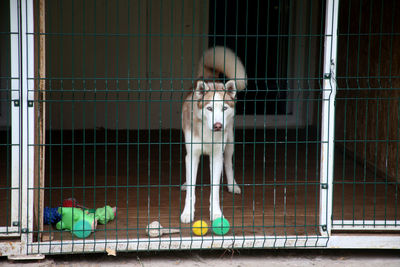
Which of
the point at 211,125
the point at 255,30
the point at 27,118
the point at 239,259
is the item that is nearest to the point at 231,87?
the point at 211,125

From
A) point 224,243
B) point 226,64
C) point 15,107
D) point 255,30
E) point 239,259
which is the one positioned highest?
point 255,30

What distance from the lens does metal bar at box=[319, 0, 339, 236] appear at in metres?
3.33

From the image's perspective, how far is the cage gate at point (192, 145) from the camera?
326 cm

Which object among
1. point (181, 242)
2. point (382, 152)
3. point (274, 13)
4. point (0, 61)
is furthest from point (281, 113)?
point (181, 242)

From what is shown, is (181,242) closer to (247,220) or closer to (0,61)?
(247,220)

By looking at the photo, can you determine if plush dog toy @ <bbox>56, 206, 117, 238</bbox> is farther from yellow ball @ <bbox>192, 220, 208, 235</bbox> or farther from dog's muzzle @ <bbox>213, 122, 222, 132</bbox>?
dog's muzzle @ <bbox>213, 122, 222, 132</bbox>

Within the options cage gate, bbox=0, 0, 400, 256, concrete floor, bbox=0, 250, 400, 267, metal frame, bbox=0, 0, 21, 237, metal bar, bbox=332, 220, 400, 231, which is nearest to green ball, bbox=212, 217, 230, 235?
cage gate, bbox=0, 0, 400, 256

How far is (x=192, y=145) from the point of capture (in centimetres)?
393

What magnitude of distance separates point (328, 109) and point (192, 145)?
1.09m

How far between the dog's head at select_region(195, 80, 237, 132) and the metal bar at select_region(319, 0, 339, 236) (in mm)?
675

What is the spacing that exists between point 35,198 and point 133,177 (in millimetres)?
1853

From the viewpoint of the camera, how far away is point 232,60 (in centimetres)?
417

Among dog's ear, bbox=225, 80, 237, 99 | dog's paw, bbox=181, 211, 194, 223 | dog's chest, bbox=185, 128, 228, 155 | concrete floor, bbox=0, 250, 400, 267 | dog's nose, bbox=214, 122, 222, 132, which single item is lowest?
concrete floor, bbox=0, 250, 400, 267

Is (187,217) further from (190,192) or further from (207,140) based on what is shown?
(207,140)
